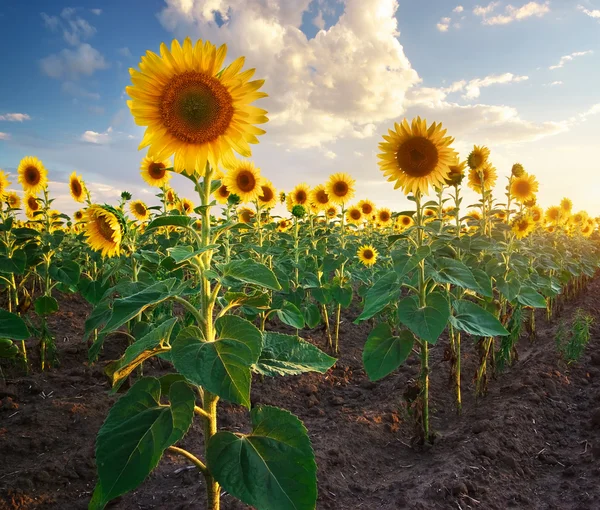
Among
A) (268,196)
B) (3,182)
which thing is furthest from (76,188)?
(268,196)

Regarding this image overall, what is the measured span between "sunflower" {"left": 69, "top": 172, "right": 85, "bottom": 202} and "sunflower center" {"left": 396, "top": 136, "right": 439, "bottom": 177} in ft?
16.0

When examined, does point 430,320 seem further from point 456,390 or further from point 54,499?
point 54,499

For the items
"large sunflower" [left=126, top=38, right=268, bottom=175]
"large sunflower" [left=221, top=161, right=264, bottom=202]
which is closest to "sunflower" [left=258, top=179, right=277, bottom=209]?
"large sunflower" [left=221, top=161, right=264, bottom=202]

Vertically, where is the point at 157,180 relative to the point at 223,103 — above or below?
above

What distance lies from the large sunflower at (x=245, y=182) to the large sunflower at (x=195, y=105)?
353 cm

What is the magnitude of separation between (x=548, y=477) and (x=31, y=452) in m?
4.21

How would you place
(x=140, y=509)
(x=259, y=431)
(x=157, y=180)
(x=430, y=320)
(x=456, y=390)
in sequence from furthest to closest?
1. (x=157, y=180)
2. (x=456, y=390)
3. (x=430, y=320)
4. (x=140, y=509)
5. (x=259, y=431)

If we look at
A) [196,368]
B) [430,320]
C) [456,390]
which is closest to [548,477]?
[456,390]

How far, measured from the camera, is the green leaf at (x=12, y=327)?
2.05 metres

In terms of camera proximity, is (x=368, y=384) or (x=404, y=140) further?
(x=368, y=384)

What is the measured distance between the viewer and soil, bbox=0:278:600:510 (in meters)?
3.14

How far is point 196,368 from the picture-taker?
1757 mm

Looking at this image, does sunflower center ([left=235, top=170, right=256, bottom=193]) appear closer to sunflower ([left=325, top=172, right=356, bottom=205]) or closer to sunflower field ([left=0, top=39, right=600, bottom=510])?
sunflower field ([left=0, top=39, right=600, bottom=510])

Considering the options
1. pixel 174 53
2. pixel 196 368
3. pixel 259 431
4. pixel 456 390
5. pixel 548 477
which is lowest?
pixel 548 477
